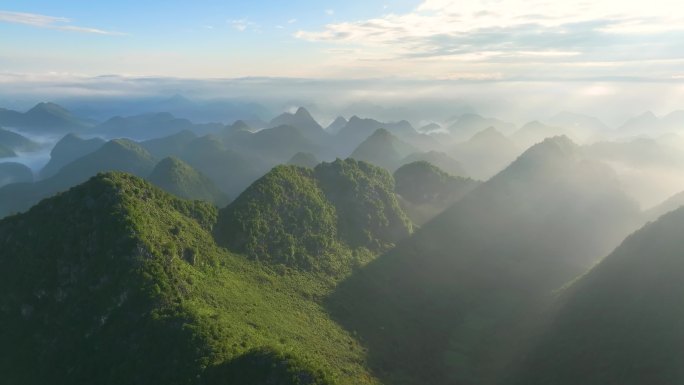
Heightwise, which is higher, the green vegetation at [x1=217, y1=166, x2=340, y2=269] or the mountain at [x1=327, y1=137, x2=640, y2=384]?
the green vegetation at [x1=217, y1=166, x2=340, y2=269]

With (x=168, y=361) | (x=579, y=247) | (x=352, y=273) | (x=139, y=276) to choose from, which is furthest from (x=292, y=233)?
(x=579, y=247)

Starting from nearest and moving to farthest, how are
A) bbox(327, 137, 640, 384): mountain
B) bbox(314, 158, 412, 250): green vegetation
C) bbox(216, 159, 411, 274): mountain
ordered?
bbox(327, 137, 640, 384): mountain < bbox(216, 159, 411, 274): mountain < bbox(314, 158, 412, 250): green vegetation

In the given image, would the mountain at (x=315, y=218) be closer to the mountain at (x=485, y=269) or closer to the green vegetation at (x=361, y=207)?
the green vegetation at (x=361, y=207)

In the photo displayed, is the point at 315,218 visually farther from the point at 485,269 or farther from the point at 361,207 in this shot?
the point at 485,269

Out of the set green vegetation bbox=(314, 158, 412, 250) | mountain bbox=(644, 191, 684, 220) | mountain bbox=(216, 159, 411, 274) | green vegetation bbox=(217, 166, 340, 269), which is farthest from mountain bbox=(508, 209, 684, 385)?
mountain bbox=(644, 191, 684, 220)

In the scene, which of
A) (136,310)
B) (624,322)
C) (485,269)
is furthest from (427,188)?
(136,310)

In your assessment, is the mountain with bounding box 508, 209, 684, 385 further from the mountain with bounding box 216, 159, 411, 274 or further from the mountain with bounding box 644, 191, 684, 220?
the mountain with bounding box 644, 191, 684, 220

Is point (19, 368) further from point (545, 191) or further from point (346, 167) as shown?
point (545, 191)
